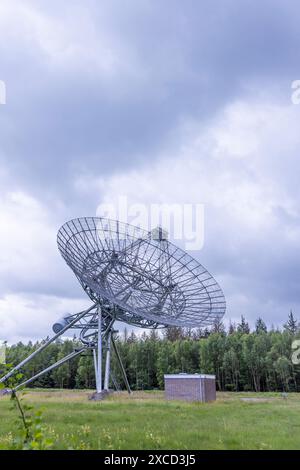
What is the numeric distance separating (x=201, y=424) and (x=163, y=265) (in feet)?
48.2

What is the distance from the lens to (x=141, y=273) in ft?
92.2

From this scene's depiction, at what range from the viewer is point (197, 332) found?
96.8 meters

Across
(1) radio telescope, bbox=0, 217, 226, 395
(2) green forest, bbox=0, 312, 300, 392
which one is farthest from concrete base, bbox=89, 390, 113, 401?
(2) green forest, bbox=0, 312, 300, 392

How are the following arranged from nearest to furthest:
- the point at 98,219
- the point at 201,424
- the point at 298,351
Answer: the point at 201,424 → the point at 98,219 → the point at 298,351

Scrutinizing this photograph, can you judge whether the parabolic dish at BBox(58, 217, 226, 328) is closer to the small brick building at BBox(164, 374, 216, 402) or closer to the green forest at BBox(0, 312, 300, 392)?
the small brick building at BBox(164, 374, 216, 402)

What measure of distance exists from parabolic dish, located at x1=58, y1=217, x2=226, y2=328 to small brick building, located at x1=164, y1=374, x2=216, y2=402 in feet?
12.8

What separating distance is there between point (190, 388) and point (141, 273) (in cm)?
859

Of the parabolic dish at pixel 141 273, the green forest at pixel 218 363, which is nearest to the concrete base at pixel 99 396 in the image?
the parabolic dish at pixel 141 273

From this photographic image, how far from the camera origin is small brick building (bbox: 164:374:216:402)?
28.5m

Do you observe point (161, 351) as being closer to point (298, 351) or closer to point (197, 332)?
point (298, 351)

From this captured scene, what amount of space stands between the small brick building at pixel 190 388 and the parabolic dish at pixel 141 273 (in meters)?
3.90

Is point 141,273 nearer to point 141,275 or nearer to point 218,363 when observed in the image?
point 141,275
